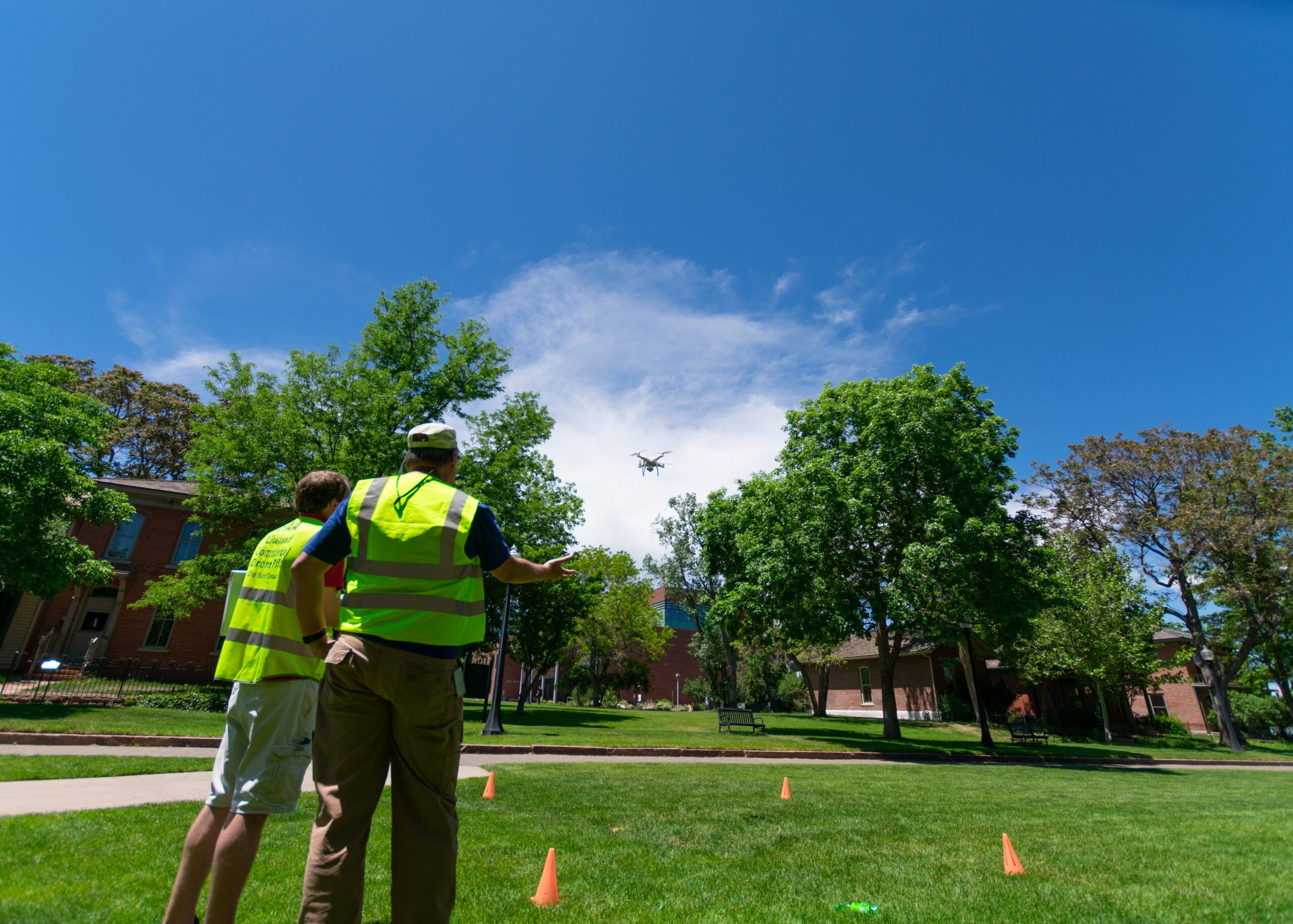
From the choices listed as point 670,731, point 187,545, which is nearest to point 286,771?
point 670,731

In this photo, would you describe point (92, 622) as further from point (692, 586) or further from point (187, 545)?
point (692, 586)

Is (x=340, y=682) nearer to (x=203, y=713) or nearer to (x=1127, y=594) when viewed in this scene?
(x=203, y=713)

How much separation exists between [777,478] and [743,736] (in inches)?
363

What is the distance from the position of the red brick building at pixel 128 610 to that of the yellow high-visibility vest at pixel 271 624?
85.9 ft

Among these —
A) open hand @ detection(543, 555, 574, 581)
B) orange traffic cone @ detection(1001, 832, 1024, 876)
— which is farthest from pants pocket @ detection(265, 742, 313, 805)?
orange traffic cone @ detection(1001, 832, 1024, 876)

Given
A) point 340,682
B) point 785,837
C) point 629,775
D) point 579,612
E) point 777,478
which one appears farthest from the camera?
point 579,612

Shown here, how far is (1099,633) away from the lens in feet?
95.5

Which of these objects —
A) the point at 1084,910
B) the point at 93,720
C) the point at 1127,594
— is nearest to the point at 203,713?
the point at 93,720

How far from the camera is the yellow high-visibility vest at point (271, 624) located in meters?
3.10

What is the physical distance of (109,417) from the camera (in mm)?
17719

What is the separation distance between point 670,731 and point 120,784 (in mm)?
16949

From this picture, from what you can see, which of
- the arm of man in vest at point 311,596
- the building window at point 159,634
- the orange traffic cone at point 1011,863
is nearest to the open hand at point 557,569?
the arm of man in vest at point 311,596

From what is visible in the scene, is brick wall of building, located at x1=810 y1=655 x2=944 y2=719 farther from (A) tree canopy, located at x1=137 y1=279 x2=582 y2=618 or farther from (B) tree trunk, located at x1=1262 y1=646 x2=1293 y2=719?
(A) tree canopy, located at x1=137 y1=279 x2=582 y2=618

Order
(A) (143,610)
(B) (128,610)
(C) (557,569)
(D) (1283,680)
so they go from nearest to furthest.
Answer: (C) (557,569) → (B) (128,610) → (A) (143,610) → (D) (1283,680)
